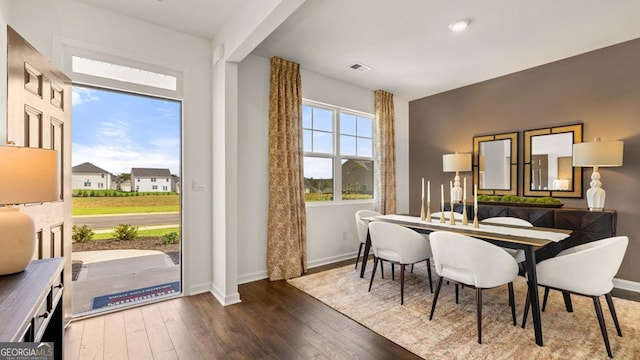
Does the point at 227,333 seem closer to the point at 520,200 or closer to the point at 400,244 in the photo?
the point at 400,244

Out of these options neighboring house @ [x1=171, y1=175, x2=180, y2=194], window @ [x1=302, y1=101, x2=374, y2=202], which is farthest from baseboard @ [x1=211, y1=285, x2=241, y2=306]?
window @ [x1=302, y1=101, x2=374, y2=202]

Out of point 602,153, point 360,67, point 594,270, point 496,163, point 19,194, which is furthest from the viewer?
point 496,163

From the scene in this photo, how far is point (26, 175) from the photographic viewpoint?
1.40m

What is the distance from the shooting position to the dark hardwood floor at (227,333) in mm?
2039

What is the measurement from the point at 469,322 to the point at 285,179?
2.41m

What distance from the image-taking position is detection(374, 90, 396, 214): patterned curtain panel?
15.8 ft

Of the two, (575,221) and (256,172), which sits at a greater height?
(256,172)

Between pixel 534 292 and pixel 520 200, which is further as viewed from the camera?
pixel 520 200

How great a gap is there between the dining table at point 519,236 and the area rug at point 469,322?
0.23 m

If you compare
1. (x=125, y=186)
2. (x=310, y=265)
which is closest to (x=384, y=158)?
(x=310, y=265)

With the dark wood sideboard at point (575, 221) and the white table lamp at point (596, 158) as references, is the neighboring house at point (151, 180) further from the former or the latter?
the white table lamp at point (596, 158)

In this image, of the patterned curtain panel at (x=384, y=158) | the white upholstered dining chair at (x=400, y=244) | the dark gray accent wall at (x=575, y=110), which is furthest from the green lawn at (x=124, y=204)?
the dark gray accent wall at (x=575, y=110)

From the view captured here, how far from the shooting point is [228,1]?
2.50 m

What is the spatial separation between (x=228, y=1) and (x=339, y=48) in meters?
1.34
